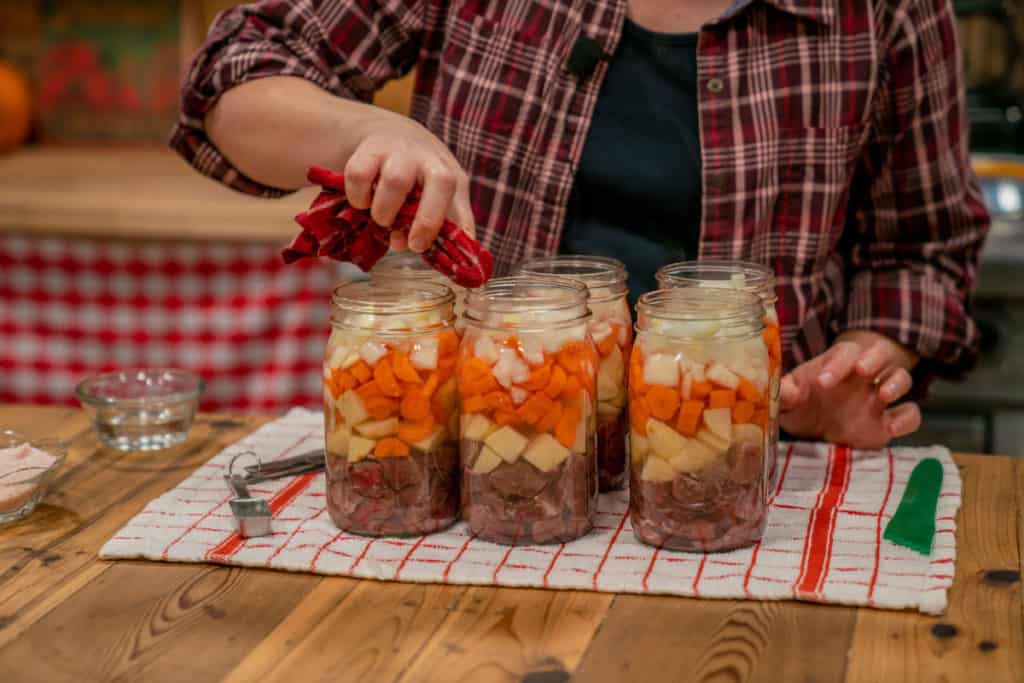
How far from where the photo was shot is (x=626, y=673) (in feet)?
2.64

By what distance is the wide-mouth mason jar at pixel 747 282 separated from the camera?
108 centimetres

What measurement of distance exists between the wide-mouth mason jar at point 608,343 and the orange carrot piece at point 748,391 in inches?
5.9

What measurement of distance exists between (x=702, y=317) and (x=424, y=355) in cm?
22

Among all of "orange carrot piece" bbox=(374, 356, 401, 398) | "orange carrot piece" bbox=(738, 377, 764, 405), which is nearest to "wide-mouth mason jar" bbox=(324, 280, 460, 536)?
"orange carrot piece" bbox=(374, 356, 401, 398)

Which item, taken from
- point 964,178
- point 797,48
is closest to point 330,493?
point 797,48

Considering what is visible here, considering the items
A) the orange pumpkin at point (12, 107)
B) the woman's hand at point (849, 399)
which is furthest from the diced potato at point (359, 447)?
the orange pumpkin at point (12, 107)

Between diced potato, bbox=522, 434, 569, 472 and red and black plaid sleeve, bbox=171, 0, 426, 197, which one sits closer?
diced potato, bbox=522, 434, 569, 472

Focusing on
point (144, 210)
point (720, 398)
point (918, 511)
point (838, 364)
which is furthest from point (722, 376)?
point (144, 210)

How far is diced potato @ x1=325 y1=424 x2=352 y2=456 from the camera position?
100cm

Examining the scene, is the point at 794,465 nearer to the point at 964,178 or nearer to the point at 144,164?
the point at 964,178

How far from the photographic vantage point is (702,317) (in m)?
0.94

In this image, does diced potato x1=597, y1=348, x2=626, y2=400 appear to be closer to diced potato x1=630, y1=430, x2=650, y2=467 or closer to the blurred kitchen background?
diced potato x1=630, y1=430, x2=650, y2=467

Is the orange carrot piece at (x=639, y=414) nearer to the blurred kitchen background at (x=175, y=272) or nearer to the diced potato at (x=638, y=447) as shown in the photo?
the diced potato at (x=638, y=447)

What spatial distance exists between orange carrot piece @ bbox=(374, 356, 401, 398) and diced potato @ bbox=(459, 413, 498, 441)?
0.06 metres
